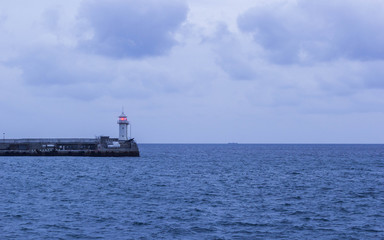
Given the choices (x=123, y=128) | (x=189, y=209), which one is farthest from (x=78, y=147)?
(x=189, y=209)

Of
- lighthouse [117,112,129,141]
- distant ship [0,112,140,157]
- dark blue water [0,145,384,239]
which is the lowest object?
dark blue water [0,145,384,239]

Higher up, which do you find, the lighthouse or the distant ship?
the lighthouse

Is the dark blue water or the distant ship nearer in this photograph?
the dark blue water

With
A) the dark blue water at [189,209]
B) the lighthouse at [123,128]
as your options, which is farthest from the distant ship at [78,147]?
the dark blue water at [189,209]

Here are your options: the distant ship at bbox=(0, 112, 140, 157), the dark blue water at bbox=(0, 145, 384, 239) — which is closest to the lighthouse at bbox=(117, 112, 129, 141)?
the distant ship at bbox=(0, 112, 140, 157)

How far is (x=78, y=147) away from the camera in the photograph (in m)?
93.5

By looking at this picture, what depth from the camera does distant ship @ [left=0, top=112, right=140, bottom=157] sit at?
8988cm

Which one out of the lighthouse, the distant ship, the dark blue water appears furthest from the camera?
the lighthouse

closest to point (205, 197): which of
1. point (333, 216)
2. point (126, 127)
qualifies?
point (333, 216)

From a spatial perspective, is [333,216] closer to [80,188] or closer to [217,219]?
[217,219]

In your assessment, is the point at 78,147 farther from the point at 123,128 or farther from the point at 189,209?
the point at 189,209

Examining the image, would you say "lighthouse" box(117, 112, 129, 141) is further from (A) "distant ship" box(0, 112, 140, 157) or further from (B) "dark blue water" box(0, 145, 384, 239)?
(B) "dark blue water" box(0, 145, 384, 239)

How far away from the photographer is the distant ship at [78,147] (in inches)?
3538

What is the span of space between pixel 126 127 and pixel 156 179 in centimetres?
4414
